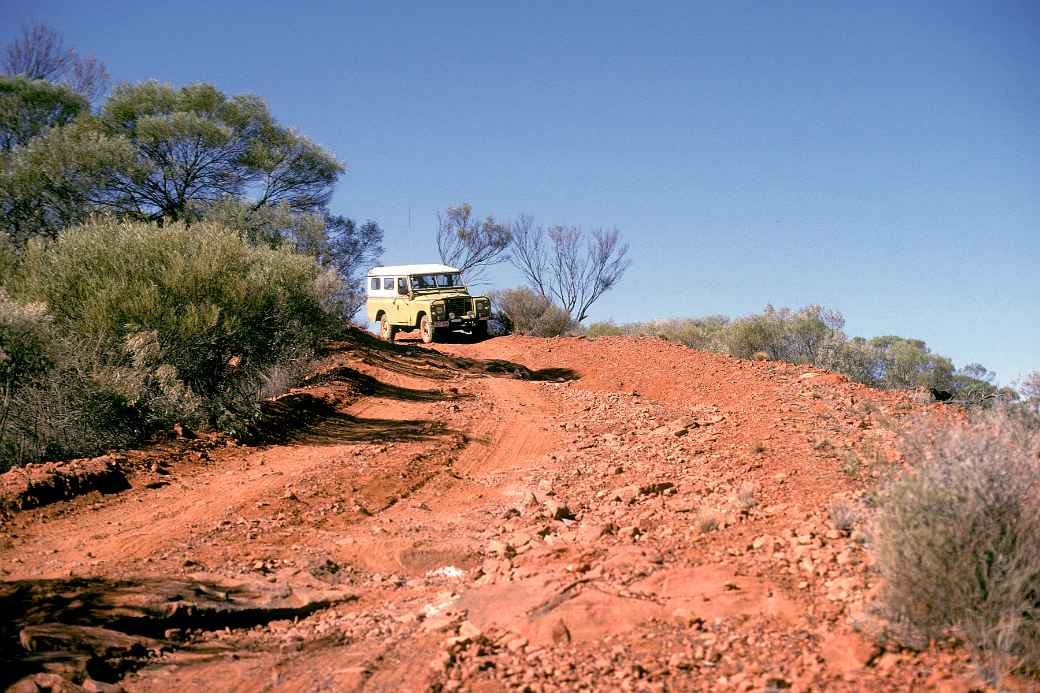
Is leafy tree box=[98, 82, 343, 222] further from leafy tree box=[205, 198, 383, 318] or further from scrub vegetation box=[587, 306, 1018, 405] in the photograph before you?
scrub vegetation box=[587, 306, 1018, 405]

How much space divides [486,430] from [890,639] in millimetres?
8724

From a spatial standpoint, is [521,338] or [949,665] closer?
[949,665]

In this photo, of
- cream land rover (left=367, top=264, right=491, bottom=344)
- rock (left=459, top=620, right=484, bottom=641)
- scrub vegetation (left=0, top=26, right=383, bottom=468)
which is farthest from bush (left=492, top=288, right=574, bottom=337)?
rock (left=459, top=620, right=484, bottom=641)

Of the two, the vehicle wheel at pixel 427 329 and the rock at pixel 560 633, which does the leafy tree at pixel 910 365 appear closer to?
the vehicle wheel at pixel 427 329

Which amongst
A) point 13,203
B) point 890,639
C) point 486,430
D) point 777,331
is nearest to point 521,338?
point 777,331

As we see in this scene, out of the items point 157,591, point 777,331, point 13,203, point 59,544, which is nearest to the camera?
point 157,591

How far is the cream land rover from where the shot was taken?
24734 mm

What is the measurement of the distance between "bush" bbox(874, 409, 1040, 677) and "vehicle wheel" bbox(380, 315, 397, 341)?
22.2 meters

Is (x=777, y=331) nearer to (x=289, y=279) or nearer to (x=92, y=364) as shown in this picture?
(x=289, y=279)

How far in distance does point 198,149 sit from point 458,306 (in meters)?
8.83

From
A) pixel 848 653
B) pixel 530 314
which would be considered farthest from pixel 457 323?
pixel 848 653

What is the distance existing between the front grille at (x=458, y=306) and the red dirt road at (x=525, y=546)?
1157 cm

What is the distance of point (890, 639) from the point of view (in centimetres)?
425

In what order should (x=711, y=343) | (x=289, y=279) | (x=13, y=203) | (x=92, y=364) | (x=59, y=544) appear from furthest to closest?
(x=711, y=343), (x=13, y=203), (x=289, y=279), (x=92, y=364), (x=59, y=544)
